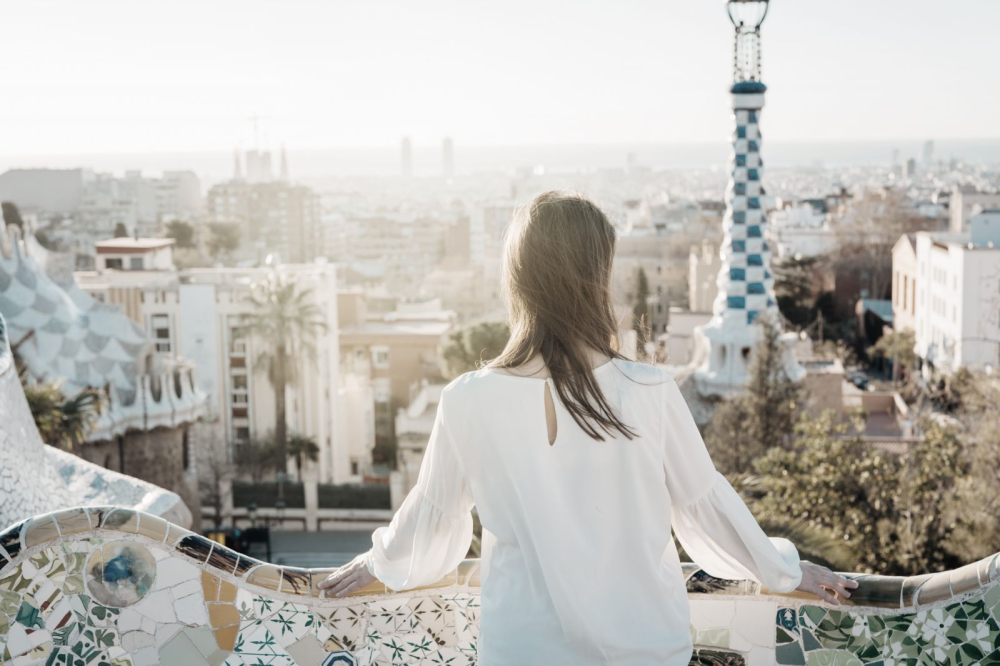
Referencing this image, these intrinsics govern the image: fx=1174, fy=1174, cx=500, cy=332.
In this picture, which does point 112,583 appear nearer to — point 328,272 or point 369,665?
point 369,665

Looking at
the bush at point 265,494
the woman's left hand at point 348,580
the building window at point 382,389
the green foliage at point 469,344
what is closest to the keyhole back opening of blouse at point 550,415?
the woman's left hand at point 348,580

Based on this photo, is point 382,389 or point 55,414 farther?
point 382,389

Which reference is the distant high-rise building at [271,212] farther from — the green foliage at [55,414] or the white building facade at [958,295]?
the green foliage at [55,414]

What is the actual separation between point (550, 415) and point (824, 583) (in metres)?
0.58

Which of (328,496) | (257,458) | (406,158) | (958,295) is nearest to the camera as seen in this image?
(328,496)

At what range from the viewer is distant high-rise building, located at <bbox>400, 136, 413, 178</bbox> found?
114 meters

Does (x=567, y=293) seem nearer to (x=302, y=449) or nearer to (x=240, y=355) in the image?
(x=240, y=355)

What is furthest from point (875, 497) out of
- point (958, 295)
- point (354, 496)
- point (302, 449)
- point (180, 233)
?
point (180, 233)

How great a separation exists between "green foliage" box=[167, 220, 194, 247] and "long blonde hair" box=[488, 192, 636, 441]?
35298 millimetres

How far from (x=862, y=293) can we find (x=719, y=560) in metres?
33.2

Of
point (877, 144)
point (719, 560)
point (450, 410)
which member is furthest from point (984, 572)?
point (877, 144)

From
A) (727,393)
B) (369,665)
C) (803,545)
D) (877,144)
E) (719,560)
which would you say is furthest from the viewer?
(877,144)

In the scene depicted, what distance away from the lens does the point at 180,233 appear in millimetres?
35969

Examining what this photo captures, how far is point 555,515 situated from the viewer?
155 cm
